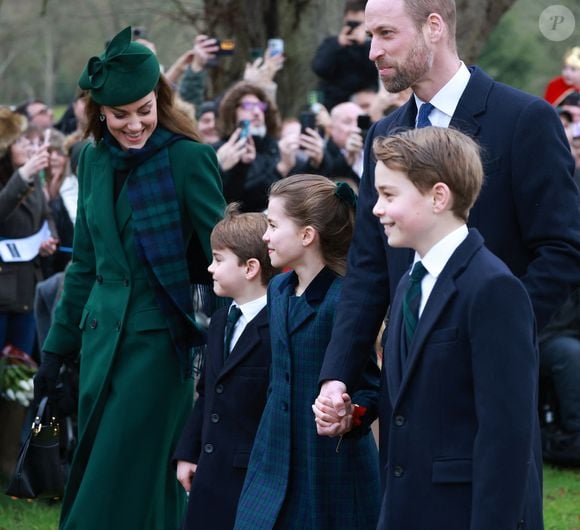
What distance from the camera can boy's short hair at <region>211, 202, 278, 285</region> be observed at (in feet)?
15.5

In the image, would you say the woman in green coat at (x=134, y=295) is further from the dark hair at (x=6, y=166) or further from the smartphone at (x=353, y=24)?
the smartphone at (x=353, y=24)

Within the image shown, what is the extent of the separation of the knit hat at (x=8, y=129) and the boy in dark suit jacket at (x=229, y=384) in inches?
158

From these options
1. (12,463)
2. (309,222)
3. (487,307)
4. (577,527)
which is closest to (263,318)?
(309,222)

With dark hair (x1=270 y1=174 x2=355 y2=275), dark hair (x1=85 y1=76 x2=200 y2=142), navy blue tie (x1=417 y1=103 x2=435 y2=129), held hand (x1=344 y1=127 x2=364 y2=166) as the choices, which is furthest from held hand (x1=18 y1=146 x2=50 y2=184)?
navy blue tie (x1=417 y1=103 x2=435 y2=129)

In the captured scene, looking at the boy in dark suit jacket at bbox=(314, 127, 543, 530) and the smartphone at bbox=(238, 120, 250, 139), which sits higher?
the smartphone at bbox=(238, 120, 250, 139)

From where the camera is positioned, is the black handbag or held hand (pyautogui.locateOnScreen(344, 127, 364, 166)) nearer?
the black handbag

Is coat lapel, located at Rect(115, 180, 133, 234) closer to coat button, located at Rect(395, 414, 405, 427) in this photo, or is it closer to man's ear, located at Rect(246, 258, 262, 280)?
man's ear, located at Rect(246, 258, 262, 280)

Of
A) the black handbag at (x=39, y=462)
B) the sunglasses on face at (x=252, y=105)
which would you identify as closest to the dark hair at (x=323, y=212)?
the black handbag at (x=39, y=462)

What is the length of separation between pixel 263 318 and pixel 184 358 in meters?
0.57

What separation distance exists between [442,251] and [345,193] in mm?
1180

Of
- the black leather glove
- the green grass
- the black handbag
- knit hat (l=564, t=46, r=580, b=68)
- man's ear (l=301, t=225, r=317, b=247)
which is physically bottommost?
the green grass

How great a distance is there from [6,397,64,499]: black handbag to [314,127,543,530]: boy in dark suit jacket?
2.27 metres

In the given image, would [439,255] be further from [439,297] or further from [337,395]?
[337,395]

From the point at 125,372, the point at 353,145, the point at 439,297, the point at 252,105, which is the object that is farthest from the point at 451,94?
the point at 252,105
